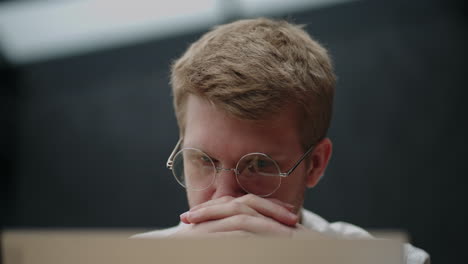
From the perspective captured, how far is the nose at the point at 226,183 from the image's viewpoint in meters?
1.03

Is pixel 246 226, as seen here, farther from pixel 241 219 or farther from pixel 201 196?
pixel 201 196

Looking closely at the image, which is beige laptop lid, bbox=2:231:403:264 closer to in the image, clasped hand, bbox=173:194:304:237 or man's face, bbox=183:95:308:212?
clasped hand, bbox=173:194:304:237

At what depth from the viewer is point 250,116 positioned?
3.36 feet

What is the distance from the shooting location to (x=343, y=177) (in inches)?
124

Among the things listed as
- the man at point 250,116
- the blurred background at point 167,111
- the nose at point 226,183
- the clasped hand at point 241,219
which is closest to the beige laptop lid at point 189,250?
the clasped hand at point 241,219

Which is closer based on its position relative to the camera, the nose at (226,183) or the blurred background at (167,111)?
the nose at (226,183)

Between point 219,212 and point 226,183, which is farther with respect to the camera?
point 226,183

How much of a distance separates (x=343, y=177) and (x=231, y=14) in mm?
1424

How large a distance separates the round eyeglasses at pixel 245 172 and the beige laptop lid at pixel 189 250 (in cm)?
47

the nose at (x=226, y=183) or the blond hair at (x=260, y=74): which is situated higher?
the blond hair at (x=260, y=74)

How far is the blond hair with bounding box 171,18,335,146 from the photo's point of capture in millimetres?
1052

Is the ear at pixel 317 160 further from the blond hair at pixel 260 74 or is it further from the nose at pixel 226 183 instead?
the nose at pixel 226 183

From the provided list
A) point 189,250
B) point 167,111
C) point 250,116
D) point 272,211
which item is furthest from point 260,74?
point 167,111

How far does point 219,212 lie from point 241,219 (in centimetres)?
5
